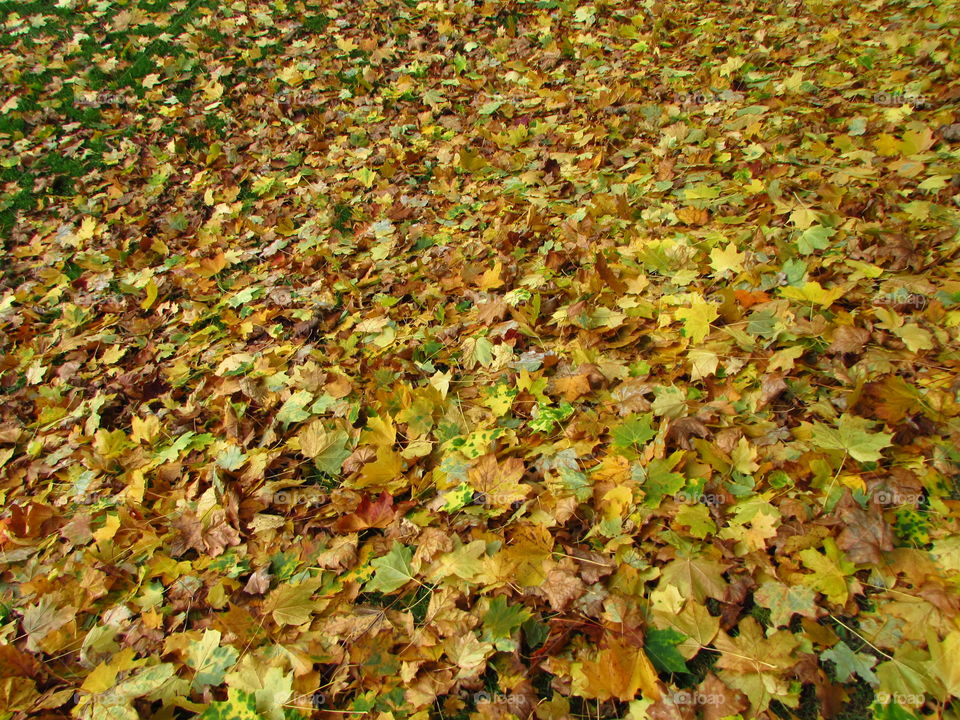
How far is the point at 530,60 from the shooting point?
17.0 ft

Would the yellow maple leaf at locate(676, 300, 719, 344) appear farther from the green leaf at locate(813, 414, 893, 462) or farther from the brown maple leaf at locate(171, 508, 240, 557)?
the brown maple leaf at locate(171, 508, 240, 557)

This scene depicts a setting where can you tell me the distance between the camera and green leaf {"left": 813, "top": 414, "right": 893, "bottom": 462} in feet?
5.93

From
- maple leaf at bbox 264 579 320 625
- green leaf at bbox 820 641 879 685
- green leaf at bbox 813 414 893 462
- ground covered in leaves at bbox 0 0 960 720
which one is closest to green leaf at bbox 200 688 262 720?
ground covered in leaves at bbox 0 0 960 720

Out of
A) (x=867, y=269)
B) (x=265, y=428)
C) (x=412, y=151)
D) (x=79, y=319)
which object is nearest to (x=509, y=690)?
(x=265, y=428)

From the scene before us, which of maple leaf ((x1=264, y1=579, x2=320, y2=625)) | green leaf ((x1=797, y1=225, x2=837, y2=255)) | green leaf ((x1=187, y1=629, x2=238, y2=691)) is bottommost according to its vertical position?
green leaf ((x1=187, y1=629, x2=238, y2=691))

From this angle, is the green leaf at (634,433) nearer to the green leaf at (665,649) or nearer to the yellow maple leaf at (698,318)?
the yellow maple leaf at (698,318)

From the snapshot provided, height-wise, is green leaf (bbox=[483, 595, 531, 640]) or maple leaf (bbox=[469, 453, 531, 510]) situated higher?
maple leaf (bbox=[469, 453, 531, 510])

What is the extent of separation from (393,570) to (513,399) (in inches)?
31.8

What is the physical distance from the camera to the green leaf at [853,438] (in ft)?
5.93

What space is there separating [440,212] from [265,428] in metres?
1.89

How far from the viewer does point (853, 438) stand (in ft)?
6.09

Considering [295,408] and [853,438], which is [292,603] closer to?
[295,408]

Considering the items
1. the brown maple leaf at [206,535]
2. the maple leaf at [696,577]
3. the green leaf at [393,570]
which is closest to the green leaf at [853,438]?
the maple leaf at [696,577]

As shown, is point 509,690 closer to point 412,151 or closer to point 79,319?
point 79,319
